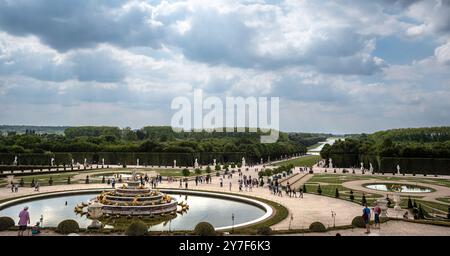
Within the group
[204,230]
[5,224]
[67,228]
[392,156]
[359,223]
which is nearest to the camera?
[204,230]

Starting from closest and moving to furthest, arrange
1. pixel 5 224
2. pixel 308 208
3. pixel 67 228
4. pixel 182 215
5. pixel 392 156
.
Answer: pixel 67 228 → pixel 5 224 → pixel 182 215 → pixel 308 208 → pixel 392 156

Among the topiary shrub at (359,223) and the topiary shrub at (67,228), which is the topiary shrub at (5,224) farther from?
the topiary shrub at (359,223)

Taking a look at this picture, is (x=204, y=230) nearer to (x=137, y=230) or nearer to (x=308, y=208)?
(x=137, y=230)

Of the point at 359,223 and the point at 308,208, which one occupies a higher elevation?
the point at 359,223

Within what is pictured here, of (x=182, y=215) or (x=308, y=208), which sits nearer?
(x=182, y=215)

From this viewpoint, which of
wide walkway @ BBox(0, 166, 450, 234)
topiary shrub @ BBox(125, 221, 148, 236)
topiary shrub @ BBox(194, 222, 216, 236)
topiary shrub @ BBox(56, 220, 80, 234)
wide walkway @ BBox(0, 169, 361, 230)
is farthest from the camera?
wide walkway @ BBox(0, 169, 361, 230)

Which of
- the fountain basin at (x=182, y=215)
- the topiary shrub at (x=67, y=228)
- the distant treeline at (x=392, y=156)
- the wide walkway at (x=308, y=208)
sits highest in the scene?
the distant treeline at (x=392, y=156)

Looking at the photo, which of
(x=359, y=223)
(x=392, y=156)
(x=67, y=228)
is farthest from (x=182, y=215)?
(x=392, y=156)

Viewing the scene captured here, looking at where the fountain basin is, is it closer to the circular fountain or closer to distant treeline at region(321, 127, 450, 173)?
the circular fountain

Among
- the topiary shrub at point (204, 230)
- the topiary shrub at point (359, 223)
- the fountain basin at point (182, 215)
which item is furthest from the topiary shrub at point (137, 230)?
the topiary shrub at point (359, 223)

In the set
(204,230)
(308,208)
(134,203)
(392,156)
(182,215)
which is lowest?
(182,215)

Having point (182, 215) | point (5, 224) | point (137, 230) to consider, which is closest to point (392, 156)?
point (182, 215)

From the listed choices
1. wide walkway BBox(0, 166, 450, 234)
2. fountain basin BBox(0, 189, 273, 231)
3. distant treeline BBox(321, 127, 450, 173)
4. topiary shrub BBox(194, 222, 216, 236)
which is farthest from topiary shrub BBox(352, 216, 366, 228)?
distant treeline BBox(321, 127, 450, 173)
